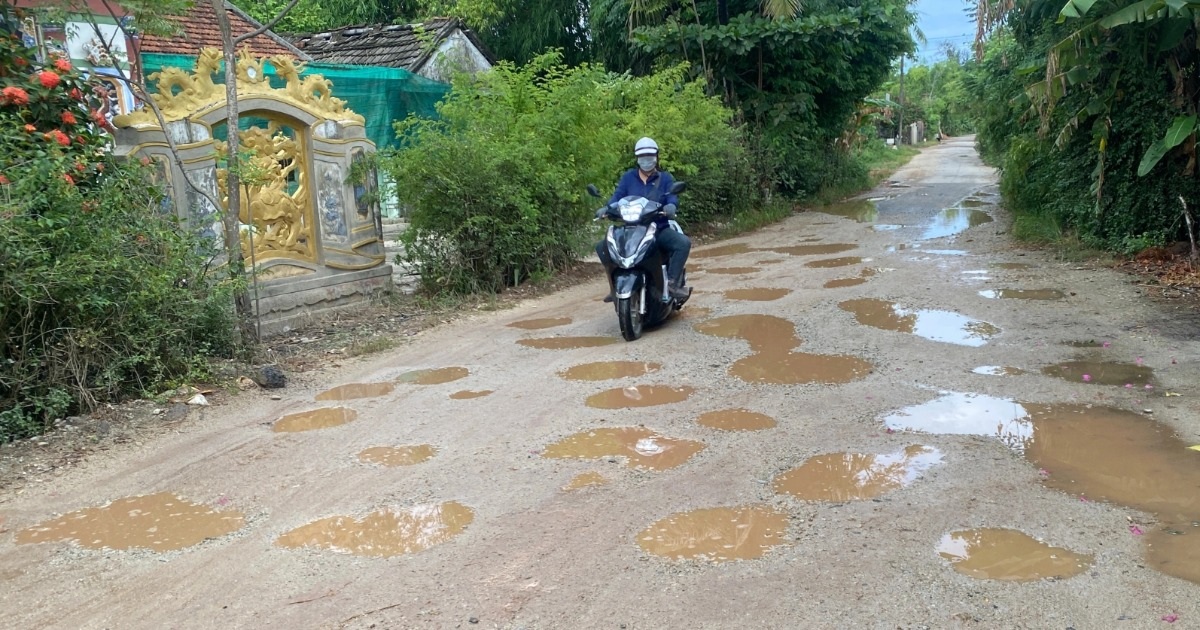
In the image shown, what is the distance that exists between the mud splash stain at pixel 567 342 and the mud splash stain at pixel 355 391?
1.47m

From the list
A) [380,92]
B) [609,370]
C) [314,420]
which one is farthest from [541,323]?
[380,92]

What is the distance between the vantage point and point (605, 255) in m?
7.68

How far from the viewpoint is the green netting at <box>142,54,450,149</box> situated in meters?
14.2

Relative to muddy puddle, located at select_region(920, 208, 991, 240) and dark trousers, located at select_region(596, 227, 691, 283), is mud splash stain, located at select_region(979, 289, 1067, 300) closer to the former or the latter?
dark trousers, located at select_region(596, 227, 691, 283)

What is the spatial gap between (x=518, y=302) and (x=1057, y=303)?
5.16m

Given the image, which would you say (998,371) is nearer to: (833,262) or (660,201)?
(660,201)

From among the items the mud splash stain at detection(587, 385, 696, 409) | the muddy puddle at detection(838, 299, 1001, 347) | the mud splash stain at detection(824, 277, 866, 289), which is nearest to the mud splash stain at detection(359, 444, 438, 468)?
the mud splash stain at detection(587, 385, 696, 409)

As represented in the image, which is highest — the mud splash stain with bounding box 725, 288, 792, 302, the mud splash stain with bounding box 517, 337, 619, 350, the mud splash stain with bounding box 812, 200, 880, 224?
the mud splash stain with bounding box 812, 200, 880, 224

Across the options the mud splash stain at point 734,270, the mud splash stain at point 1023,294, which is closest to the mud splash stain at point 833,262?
the mud splash stain at point 734,270

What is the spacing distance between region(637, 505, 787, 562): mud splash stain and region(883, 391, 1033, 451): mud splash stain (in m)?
1.48

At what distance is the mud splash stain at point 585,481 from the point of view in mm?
4324

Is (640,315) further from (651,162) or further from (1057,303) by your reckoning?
(1057,303)

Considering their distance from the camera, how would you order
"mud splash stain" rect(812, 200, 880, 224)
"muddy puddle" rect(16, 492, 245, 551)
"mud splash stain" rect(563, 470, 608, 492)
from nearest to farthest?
"muddy puddle" rect(16, 492, 245, 551), "mud splash stain" rect(563, 470, 608, 492), "mud splash stain" rect(812, 200, 880, 224)

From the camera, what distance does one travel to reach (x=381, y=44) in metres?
18.2
